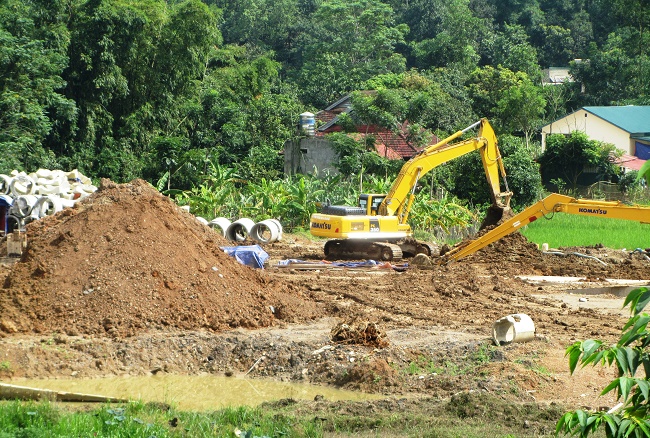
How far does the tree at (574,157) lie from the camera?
3994cm

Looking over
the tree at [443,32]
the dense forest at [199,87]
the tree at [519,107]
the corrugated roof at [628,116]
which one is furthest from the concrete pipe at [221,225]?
the tree at [443,32]

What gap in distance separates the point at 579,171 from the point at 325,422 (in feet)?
113

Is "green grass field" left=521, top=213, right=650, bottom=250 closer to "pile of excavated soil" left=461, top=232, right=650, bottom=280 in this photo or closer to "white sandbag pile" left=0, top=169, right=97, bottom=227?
"pile of excavated soil" left=461, top=232, right=650, bottom=280

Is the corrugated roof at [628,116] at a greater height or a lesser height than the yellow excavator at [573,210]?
greater

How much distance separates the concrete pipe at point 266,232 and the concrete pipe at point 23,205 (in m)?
6.02

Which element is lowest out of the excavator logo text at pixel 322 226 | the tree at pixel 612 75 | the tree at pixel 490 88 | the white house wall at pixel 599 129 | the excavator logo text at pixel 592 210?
the excavator logo text at pixel 322 226

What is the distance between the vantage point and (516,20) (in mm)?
69188

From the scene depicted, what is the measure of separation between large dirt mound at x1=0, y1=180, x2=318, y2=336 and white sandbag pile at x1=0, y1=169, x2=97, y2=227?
6608mm

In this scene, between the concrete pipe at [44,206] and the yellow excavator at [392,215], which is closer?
the yellow excavator at [392,215]

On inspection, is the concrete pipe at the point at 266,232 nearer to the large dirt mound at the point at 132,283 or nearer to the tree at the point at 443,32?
the large dirt mound at the point at 132,283

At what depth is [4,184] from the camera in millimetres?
23578

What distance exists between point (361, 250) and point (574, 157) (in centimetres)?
2163

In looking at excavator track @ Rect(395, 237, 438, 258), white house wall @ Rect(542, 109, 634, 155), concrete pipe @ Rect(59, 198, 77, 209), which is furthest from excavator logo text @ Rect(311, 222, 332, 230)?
white house wall @ Rect(542, 109, 634, 155)

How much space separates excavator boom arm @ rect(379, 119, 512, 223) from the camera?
70.4 ft
